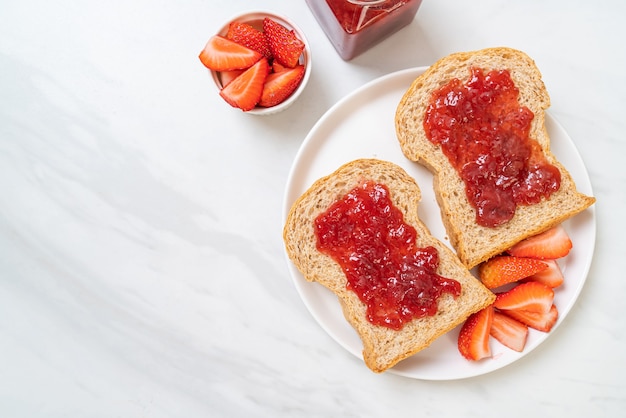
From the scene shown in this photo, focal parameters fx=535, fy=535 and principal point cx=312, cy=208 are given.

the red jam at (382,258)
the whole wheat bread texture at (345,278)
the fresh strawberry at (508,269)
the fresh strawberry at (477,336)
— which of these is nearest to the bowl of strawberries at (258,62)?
the whole wheat bread texture at (345,278)

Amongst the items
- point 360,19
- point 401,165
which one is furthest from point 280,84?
point 401,165

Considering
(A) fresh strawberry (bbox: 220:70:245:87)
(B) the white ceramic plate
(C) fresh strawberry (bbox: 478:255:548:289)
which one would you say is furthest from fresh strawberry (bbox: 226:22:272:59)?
(C) fresh strawberry (bbox: 478:255:548:289)

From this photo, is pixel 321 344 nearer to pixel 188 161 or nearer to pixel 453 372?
pixel 453 372

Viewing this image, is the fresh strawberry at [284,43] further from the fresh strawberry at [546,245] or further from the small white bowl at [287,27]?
the fresh strawberry at [546,245]

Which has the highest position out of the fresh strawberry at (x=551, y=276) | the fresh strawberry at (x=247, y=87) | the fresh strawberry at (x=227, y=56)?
the fresh strawberry at (x=227, y=56)

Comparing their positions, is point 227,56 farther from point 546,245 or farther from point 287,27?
point 546,245

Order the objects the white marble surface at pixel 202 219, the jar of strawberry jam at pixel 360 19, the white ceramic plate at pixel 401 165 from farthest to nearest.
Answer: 1. the white marble surface at pixel 202 219
2. the white ceramic plate at pixel 401 165
3. the jar of strawberry jam at pixel 360 19
